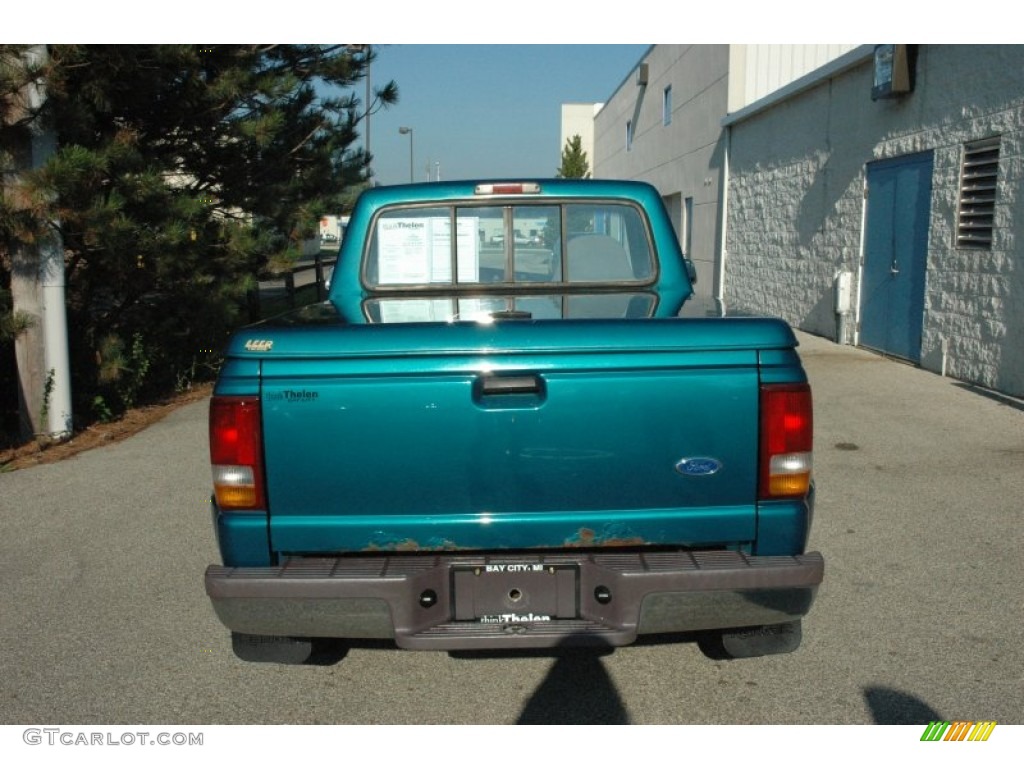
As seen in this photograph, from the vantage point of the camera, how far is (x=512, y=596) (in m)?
3.14

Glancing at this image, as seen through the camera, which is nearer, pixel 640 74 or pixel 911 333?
pixel 911 333

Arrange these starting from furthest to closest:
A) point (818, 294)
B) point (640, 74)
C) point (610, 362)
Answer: point (640, 74)
point (818, 294)
point (610, 362)

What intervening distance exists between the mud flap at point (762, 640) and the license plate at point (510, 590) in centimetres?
81

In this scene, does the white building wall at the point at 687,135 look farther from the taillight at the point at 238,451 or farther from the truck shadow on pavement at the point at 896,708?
the taillight at the point at 238,451

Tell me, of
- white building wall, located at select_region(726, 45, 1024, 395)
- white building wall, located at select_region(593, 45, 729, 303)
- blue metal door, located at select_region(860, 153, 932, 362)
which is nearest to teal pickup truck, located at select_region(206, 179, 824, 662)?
white building wall, located at select_region(726, 45, 1024, 395)

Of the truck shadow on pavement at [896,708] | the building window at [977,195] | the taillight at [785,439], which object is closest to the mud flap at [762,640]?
the truck shadow on pavement at [896,708]

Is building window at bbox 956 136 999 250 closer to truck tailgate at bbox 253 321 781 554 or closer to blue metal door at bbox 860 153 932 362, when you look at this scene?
blue metal door at bbox 860 153 932 362

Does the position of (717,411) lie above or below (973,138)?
below

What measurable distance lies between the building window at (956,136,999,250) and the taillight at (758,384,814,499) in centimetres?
733

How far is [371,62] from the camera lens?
1180cm

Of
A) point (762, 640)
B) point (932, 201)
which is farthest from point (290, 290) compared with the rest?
point (762, 640)

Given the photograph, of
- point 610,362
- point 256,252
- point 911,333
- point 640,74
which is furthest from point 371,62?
point 640,74

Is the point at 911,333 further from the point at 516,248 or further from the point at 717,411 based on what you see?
the point at 717,411
